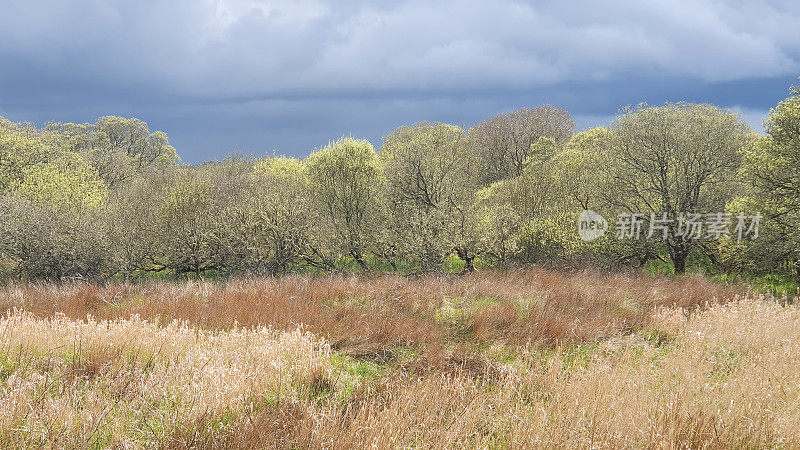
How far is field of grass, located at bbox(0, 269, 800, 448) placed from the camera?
388 centimetres

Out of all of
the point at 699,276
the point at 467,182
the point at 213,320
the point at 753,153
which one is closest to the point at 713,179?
the point at 753,153

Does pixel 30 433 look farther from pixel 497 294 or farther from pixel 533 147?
pixel 533 147

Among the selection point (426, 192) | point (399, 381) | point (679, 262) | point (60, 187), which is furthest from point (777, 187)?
point (60, 187)

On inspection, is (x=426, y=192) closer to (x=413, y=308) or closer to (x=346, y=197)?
(x=346, y=197)

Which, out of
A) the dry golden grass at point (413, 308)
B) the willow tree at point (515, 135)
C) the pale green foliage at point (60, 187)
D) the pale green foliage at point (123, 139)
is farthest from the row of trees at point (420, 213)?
the pale green foliage at point (123, 139)

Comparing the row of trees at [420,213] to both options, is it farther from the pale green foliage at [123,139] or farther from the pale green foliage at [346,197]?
the pale green foliage at [123,139]

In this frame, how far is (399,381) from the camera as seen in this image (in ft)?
16.9

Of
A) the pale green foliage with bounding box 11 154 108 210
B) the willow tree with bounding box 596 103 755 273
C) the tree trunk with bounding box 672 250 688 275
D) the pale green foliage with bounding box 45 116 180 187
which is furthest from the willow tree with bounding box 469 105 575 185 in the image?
the pale green foliage with bounding box 45 116 180 187

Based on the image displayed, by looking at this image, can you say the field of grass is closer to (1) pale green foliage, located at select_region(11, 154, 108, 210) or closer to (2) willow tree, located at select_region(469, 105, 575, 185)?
(1) pale green foliage, located at select_region(11, 154, 108, 210)

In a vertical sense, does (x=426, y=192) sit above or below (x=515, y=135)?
below

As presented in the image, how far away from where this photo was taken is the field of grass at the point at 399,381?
388cm

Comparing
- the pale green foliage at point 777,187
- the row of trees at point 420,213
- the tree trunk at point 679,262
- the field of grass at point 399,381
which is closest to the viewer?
the field of grass at point 399,381

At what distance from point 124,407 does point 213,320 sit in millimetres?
4081

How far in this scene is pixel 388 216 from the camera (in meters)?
19.5
